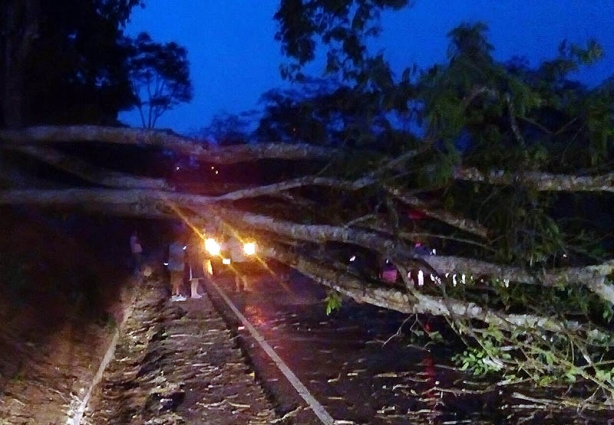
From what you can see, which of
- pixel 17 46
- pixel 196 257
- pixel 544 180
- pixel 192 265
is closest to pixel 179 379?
pixel 544 180

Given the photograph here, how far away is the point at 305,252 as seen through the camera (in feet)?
35.5

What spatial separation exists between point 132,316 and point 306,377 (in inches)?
286

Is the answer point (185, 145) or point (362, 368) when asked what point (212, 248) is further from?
point (185, 145)

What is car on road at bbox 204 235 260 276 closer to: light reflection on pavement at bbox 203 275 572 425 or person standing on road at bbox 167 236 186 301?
person standing on road at bbox 167 236 186 301

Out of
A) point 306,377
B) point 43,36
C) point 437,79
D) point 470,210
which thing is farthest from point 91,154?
point 437,79

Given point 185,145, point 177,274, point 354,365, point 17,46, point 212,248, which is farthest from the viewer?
point 212,248

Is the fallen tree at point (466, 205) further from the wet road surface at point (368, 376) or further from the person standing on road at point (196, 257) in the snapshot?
the person standing on road at point (196, 257)

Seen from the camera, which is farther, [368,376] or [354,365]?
[354,365]

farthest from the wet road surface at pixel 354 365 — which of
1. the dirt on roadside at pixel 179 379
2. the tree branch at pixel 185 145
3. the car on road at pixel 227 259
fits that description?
the tree branch at pixel 185 145

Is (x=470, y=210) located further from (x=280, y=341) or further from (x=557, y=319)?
(x=280, y=341)

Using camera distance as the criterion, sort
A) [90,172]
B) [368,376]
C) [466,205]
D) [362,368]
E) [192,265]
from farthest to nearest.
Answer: [192,265], [90,172], [362,368], [368,376], [466,205]

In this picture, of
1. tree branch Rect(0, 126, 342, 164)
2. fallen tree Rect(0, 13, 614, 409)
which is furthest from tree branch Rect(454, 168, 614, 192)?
tree branch Rect(0, 126, 342, 164)

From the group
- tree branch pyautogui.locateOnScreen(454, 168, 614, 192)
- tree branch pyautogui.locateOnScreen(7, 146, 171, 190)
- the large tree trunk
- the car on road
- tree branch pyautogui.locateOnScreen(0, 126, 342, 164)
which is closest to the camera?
tree branch pyautogui.locateOnScreen(454, 168, 614, 192)

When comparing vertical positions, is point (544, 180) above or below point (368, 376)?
above
